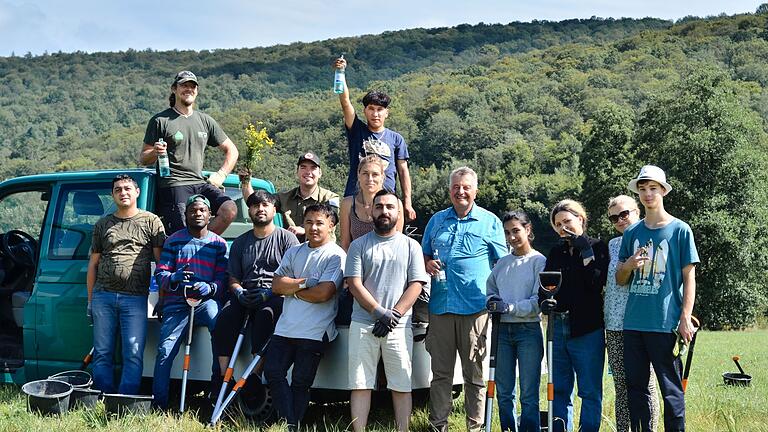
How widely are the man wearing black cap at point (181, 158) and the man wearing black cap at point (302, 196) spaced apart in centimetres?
54

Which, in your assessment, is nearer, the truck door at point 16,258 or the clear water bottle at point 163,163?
the clear water bottle at point 163,163

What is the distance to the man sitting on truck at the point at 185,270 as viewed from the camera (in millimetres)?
6809

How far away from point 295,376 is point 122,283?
1.81 m

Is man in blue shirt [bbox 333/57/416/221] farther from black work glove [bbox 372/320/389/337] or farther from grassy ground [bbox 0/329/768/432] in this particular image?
grassy ground [bbox 0/329/768/432]

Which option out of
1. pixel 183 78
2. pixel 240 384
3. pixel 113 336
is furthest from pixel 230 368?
pixel 183 78

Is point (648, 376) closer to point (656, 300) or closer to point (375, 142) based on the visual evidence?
point (656, 300)

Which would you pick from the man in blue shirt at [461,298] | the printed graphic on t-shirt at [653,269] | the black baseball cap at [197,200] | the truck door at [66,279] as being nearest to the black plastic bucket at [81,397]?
the truck door at [66,279]

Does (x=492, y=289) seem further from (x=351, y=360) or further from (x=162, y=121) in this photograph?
(x=162, y=121)

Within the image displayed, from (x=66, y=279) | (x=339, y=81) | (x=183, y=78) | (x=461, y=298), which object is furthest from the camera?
(x=183, y=78)

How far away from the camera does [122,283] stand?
23.0ft

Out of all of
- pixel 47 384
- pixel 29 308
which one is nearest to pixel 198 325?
pixel 47 384

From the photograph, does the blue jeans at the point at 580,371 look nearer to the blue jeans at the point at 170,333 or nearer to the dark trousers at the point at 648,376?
the dark trousers at the point at 648,376

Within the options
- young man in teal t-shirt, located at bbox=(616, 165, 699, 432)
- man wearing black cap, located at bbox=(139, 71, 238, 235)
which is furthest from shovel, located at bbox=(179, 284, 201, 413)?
young man in teal t-shirt, located at bbox=(616, 165, 699, 432)

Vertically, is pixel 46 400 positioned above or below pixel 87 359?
below
